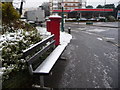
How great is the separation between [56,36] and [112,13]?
205 ft

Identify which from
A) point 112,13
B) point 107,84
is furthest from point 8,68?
point 112,13

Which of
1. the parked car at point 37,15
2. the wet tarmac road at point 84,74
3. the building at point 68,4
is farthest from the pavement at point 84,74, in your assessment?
the building at point 68,4

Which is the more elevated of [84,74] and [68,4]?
[68,4]

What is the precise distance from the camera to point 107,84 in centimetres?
303

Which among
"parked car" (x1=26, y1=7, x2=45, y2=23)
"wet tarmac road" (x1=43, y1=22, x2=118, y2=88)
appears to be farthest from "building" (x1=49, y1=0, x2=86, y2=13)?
"wet tarmac road" (x1=43, y1=22, x2=118, y2=88)

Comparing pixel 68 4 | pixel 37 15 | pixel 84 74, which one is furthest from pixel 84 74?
pixel 68 4

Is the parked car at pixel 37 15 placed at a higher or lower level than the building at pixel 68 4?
lower

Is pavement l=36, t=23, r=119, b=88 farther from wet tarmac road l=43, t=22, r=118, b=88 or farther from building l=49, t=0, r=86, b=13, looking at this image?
building l=49, t=0, r=86, b=13

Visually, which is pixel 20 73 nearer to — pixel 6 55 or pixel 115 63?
pixel 6 55

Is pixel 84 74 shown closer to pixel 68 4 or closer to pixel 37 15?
pixel 37 15

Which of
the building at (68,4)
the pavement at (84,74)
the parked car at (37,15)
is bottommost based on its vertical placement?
the pavement at (84,74)

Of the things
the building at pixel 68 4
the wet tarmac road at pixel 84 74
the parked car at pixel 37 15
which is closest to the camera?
the wet tarmac road at pixel 84 74

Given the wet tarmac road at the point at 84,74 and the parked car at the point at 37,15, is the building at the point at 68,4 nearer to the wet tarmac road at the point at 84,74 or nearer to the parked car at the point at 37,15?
the parked car at the point at 37,15

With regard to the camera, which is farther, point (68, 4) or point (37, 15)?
point (68, 4)
